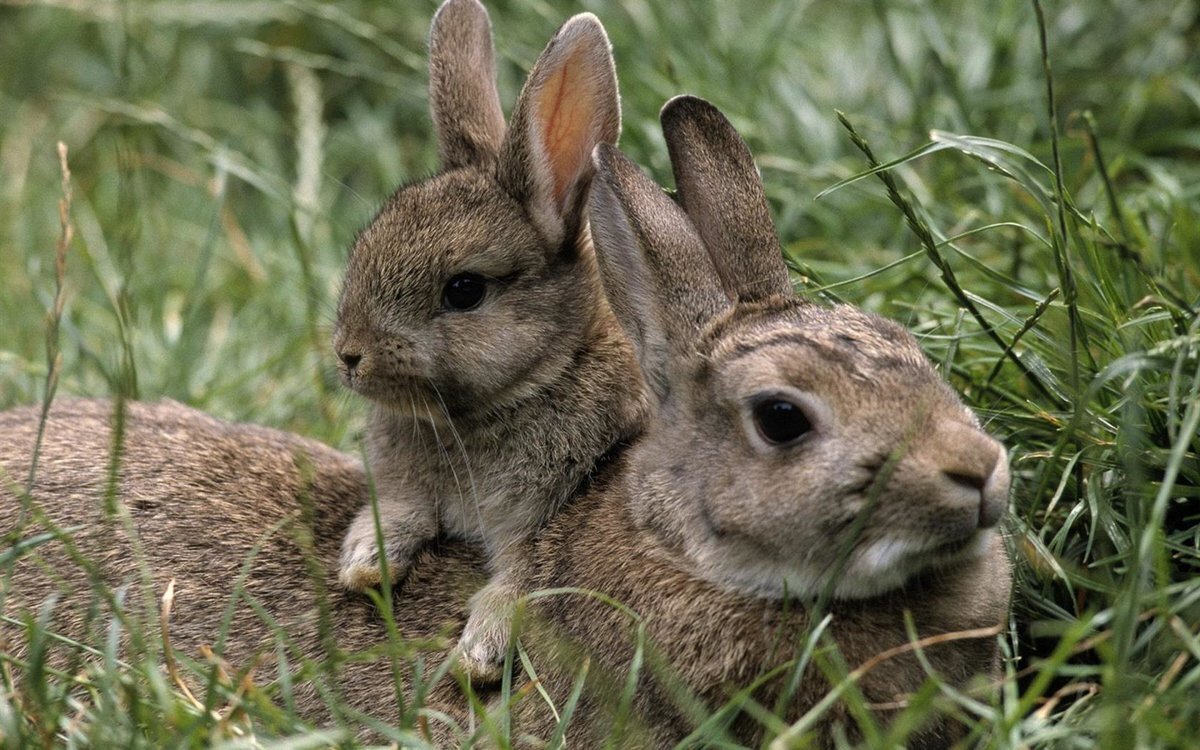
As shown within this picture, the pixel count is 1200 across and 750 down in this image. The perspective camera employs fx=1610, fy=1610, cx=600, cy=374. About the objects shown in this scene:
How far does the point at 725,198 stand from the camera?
4770 mm

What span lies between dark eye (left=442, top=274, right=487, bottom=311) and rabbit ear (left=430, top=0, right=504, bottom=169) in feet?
2.24

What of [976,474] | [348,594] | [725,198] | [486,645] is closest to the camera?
[976,474]

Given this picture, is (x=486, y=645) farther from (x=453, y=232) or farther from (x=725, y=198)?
(x=725, y=198)

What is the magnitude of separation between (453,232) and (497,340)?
0.39m

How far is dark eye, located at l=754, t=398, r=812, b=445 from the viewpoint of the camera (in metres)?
4.07

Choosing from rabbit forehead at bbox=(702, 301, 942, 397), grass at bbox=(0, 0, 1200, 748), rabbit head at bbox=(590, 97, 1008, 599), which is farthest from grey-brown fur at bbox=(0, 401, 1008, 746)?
rabbit forehead at bbox=(702, 301, 942, 397)

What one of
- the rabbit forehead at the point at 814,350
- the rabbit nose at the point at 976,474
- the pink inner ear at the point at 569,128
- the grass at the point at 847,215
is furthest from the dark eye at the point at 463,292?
the rabbit nose at the point at 976,474

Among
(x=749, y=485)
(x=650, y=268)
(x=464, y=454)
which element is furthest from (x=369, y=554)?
(x=749, y=485)

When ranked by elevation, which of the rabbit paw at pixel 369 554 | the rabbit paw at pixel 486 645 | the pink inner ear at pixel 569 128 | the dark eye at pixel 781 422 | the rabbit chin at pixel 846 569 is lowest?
the rabbit paw at pixel 486 645

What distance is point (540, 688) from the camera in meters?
4.32

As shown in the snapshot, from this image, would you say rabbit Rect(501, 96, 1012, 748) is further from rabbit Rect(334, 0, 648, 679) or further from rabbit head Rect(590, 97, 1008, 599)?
rabbit Rect(334, 0, 648, 679)

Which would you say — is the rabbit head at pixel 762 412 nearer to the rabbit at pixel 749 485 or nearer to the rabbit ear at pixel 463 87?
the rabbit at pixel 749 485

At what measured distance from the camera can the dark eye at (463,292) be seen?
505 cm

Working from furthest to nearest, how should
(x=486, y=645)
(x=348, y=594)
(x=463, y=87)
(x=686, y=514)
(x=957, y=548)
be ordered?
1. (x=463, y=87)
2. (x=348, y=594)
3. (x=486, y=645)
4. (x=686, y=514)
5. (x=957, y=548)
